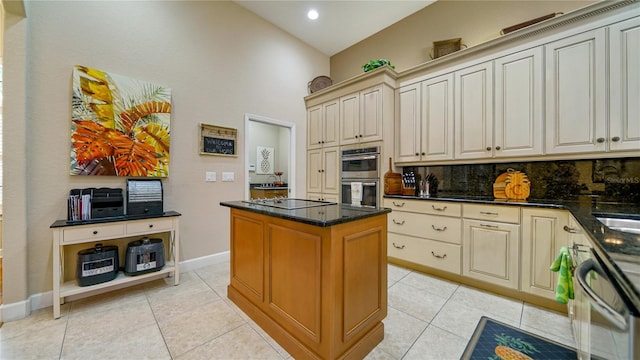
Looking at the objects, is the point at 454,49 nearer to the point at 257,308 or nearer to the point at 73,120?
the point at 257,308

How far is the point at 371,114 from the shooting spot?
3344mm

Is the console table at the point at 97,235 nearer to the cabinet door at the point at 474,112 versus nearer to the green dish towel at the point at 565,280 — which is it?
the green dish towel at the point at 565,280

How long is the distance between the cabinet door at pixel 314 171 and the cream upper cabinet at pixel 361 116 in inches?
22.6

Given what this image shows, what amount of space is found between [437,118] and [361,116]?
1022 mm

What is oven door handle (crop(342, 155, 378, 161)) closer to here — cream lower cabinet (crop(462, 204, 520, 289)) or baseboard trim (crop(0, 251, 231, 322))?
cream lower cabinet (crop(462, 204, 520, 289))

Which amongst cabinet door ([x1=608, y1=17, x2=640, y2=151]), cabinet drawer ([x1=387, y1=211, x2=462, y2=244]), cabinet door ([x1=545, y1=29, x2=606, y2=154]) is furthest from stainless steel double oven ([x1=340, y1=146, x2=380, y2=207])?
cabinet door ([x1=608, y1=17, x2=640, y2=151])

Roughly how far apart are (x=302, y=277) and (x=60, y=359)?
1598mm

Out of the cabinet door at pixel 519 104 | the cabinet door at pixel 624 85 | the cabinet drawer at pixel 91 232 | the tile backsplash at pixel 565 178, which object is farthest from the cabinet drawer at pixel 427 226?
the cabinet drawer at pixel 91 232

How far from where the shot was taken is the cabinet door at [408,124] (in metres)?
3.13

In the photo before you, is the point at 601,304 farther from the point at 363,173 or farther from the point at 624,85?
the point at 363,173

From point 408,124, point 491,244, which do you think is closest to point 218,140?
point 408,124

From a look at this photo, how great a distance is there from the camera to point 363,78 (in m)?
3.40

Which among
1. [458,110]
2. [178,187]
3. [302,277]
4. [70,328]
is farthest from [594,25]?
[70,328]

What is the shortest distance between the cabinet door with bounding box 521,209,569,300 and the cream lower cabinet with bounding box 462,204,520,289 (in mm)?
57
